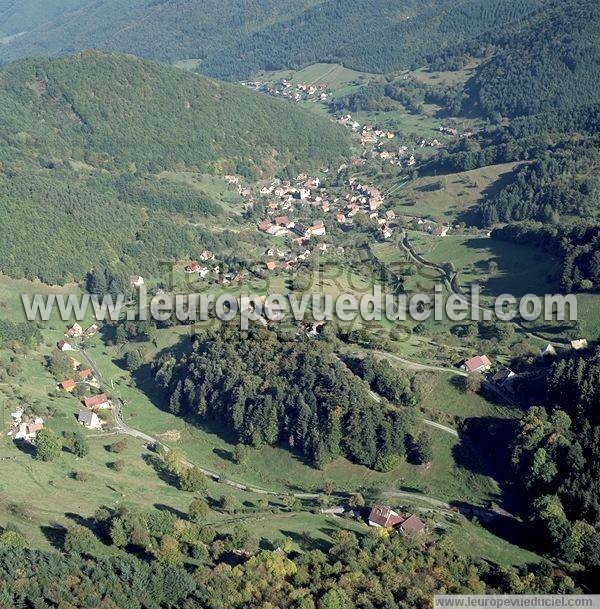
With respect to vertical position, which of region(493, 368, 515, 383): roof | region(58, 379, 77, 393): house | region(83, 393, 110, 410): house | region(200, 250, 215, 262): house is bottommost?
region(83, 393, 110, 410): house

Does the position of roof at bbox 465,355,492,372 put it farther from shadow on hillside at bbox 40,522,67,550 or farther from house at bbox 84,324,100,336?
house at bbox 84,324,100,336

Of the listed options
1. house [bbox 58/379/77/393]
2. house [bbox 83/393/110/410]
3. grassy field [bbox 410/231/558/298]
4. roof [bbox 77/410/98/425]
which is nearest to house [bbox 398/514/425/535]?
roof [bbox 77/410/98/425]

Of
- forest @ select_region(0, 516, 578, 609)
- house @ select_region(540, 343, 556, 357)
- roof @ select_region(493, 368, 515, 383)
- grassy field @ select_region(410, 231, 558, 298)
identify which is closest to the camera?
forest @ select_region(0, 516, 578, 609)

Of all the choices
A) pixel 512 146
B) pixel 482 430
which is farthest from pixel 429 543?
pixel 512 146

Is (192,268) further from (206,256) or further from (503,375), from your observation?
(503,375)

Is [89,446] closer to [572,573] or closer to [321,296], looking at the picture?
[321,296]
